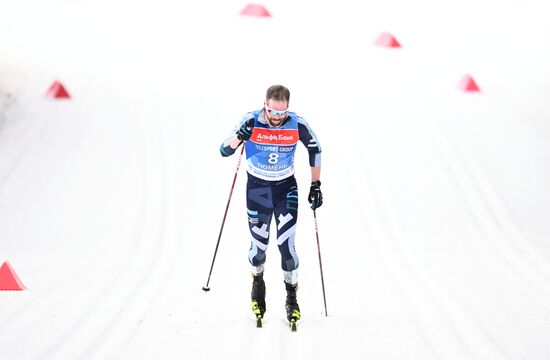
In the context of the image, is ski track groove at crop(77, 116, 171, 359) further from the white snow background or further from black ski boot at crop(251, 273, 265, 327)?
black ski boot at crop(251, 273, 265, 327)

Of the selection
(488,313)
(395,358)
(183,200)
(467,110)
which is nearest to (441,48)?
(467,110)

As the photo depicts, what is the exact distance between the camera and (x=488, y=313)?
319 inches

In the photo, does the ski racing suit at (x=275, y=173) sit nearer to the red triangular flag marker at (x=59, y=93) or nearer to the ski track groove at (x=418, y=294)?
the ski track groove at (x=418, y=294)

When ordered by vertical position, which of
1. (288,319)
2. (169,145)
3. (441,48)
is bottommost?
(288,319)

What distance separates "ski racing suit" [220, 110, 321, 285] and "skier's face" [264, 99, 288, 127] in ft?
0.25

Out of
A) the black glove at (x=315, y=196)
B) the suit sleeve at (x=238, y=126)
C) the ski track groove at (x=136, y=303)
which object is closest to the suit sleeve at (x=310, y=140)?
the black glove at (x=315, y=196)

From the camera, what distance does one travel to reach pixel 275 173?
24.0 feet

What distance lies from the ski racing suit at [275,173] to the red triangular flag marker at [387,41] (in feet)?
33.2

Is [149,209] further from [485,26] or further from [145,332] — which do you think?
[485,26]

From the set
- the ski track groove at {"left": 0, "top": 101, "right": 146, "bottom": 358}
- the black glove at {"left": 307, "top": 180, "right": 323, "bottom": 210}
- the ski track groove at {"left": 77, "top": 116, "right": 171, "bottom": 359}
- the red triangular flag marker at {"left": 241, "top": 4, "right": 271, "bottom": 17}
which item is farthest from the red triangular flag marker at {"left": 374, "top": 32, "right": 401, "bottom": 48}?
the black glove at {"left": 307, "top": 180, "right": 323, "bottom": 210}

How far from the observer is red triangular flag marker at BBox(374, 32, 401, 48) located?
667 inches

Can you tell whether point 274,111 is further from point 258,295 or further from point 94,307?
point 94,307

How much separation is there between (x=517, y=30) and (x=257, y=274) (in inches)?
488

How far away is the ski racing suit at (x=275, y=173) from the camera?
23.5 feet
